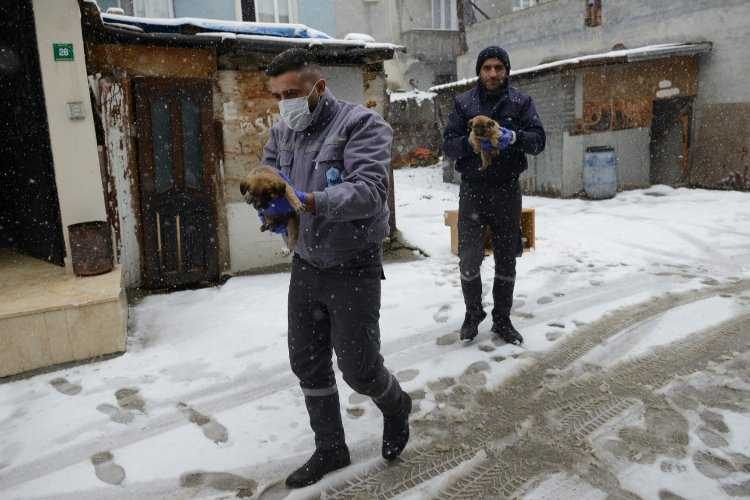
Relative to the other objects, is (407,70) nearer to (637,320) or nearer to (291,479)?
(637,320)

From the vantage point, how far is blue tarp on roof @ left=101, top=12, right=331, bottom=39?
5.97 metres

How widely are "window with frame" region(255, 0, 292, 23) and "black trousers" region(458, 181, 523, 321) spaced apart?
7.67m

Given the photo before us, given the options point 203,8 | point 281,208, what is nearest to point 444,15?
point 203,8

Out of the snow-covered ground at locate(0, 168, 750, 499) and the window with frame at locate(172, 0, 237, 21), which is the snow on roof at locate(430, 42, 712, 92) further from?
the window with frame at locate(172, 0, 237, 21)

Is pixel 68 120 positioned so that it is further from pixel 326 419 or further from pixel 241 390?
pixel 326 419

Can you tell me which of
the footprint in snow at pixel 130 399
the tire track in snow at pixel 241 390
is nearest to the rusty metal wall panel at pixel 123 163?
the footprint in snow at pixel 130 399

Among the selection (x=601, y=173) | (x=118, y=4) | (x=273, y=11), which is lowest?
(x=601, y=173)

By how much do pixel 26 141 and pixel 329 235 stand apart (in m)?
5.23

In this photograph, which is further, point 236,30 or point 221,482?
point 236,30

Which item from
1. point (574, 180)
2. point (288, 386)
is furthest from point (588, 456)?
point (574, 180)

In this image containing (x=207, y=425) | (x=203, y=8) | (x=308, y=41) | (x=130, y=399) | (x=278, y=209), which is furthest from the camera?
(x=203, y=8)

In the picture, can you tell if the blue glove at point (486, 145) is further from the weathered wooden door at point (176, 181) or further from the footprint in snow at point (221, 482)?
the weathered wooden door at point (176, 181)

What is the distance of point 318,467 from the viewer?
270 centimetres

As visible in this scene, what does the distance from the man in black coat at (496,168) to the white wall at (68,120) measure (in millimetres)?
3445
